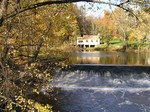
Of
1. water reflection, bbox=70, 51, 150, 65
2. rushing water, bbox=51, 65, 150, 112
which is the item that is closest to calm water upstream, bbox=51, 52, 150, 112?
rushing water, bbox=51, 65, 150, 112

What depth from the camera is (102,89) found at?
1709 cm

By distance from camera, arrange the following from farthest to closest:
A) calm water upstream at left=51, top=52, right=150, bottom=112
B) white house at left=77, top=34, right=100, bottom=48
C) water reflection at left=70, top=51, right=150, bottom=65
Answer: white house at left=77, top=34, right=100, bottom=48 < water reflection at left=70, top=51, right=150, bottom=65 < calm water upstream at left=51, top=52, right=150, bottom=112

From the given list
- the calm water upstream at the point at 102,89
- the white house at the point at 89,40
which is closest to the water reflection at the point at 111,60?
the calm water upstream at the point at 102,89

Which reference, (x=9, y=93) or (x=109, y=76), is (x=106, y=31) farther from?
(x=9, y=93)

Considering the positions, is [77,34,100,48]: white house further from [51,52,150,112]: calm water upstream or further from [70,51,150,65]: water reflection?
[51,52,150,112]: calm water upstream

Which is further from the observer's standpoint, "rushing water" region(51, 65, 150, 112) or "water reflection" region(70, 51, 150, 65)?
"water reflection" region(70, 51, 150, 65)

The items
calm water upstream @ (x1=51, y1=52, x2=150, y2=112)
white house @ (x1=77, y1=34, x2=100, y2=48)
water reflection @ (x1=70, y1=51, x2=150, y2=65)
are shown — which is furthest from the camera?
white house @ (x1=77, y1=34, x2=100, y2=48)

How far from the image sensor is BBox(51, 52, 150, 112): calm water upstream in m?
13.2

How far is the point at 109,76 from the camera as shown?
1958 cm

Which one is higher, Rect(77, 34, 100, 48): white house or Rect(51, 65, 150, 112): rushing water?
Rect(77, 34, 100, 48): white house

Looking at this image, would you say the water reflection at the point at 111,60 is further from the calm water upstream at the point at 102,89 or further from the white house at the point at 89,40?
the white house at the point at 89,40

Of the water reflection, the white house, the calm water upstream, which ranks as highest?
the white house

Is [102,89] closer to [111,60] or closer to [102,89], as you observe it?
[102,89]

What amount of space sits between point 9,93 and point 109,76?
15022 mm
